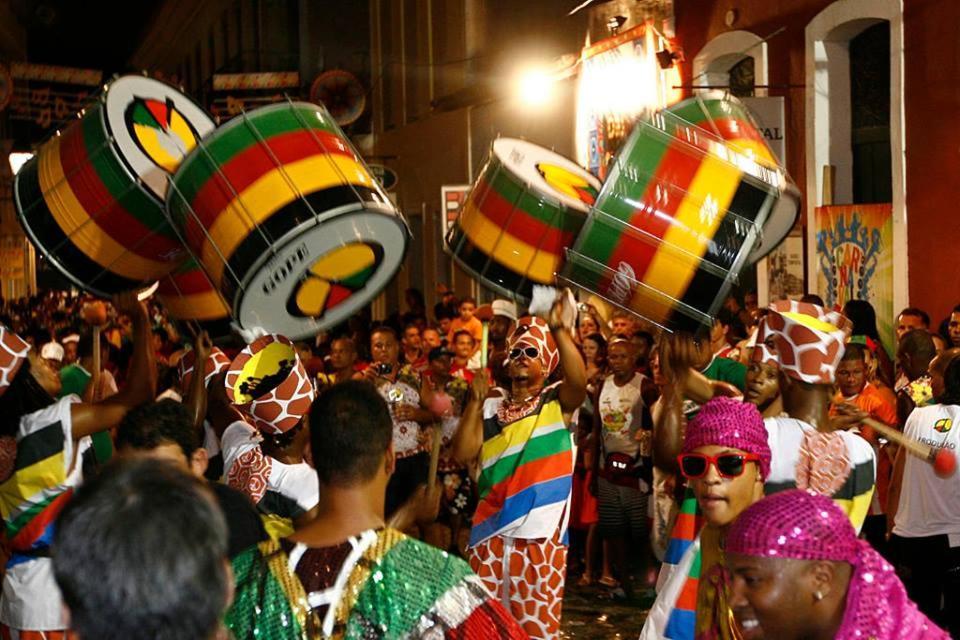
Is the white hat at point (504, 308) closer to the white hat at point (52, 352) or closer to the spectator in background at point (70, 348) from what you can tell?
the white hat at point (52, 352)

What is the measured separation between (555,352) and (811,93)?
8.34 meters

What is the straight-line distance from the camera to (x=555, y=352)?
7.38 meters

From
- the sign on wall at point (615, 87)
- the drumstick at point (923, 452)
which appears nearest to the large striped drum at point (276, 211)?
the drumstick at point (923, 452)

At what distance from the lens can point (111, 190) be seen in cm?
587

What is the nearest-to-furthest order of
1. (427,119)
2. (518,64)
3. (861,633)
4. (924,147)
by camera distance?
(861,633), (924,147), (518,64), (427,119)

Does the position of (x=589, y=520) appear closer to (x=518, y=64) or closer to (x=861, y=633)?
(x=861, y=633)

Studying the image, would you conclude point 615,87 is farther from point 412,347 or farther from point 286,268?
point 286,268

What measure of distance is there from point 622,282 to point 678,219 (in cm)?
33

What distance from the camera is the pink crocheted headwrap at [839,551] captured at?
9.65 feet

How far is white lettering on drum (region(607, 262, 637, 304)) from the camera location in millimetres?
5398

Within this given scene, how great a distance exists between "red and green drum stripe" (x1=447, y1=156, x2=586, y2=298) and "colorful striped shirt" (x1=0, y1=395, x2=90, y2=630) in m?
1.86

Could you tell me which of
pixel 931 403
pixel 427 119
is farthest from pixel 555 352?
pixel 427 119

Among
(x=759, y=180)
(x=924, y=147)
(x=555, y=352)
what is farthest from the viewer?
(x=924, y=147)

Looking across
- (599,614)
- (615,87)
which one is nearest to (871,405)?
(599,614)
